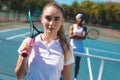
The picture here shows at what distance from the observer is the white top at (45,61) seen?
8.54 feet

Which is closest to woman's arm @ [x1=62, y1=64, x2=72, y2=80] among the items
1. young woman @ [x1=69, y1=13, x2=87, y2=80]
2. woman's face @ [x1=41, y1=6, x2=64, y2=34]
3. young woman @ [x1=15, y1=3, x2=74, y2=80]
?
young woman @ [x1=15, y1=3, x2=74, y2=80]

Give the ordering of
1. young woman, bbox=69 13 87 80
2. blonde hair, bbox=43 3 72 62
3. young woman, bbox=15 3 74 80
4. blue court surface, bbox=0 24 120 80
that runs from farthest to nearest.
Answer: young woman, bbox=69 13 87 80
blue court surface, bbox=0 24 120 80
blonde hair, bbox=43 3 72 62
young woman, bbox=15 3 74 80

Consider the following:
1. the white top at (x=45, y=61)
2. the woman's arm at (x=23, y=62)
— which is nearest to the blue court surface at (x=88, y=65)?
the white top at (x=45, y=61)

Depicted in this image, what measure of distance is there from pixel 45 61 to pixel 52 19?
0.32 meters

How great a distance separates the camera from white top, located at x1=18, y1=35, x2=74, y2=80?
260 centimetres

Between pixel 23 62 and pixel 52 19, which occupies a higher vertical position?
pixel 52 19

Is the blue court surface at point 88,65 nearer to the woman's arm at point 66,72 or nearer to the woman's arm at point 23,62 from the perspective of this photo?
the woman's arm at point 66,72

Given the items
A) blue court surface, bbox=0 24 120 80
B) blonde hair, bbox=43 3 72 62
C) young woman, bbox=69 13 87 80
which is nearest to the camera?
blonde hair, bbox=43 3 72 62

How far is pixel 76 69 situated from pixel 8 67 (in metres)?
1.83

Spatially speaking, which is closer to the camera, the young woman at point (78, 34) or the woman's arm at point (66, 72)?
the woman's arm at point (66, 72)

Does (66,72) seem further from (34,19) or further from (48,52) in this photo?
(34,19)

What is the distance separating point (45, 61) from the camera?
8.60 ft

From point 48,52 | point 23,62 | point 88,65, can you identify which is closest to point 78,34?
point 88,65

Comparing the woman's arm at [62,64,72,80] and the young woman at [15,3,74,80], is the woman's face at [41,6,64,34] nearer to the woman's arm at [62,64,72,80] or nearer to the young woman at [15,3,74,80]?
Answer: the young woman at [15,3,74,80]
